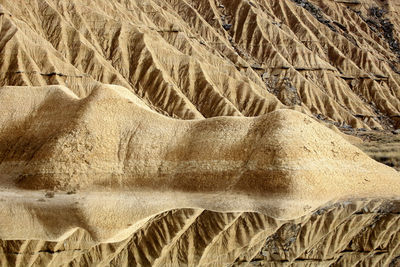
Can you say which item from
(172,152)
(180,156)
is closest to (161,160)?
(172,152)

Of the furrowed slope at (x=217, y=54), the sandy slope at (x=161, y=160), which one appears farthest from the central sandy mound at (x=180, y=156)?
the furrowed slope at (x=217, y=54)

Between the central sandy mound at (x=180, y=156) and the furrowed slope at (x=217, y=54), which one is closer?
the central sandy mound at (x=180, y=156)

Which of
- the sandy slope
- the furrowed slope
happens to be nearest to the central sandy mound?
the sandy slope

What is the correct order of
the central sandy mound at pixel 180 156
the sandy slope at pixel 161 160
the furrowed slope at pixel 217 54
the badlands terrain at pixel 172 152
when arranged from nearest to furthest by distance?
the badlands terrain at pixel 172 152 < the sandy slope at pixel 161 160 < the central sandy mound at pixel 180 156 < the furrowed slope at pixel 217 54

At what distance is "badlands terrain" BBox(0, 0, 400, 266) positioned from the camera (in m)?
17.1

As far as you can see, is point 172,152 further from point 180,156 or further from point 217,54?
point 217,54

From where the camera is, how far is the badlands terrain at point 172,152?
56.1ft

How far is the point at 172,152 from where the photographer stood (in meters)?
38.8

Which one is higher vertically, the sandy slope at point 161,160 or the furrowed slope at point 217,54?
the sandy slope at point 161,160

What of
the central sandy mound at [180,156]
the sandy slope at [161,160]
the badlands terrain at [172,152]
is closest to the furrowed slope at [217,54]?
the badlands terrain at [172,152]

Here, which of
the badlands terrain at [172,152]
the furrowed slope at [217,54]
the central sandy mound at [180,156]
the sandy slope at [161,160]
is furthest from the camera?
the furrowed slope at [217,54]

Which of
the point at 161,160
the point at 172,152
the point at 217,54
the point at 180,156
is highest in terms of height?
the point at 180,156

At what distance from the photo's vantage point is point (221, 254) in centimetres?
1522

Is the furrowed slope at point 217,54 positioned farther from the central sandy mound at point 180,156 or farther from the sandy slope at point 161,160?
the central sandy mound at point 180,156
